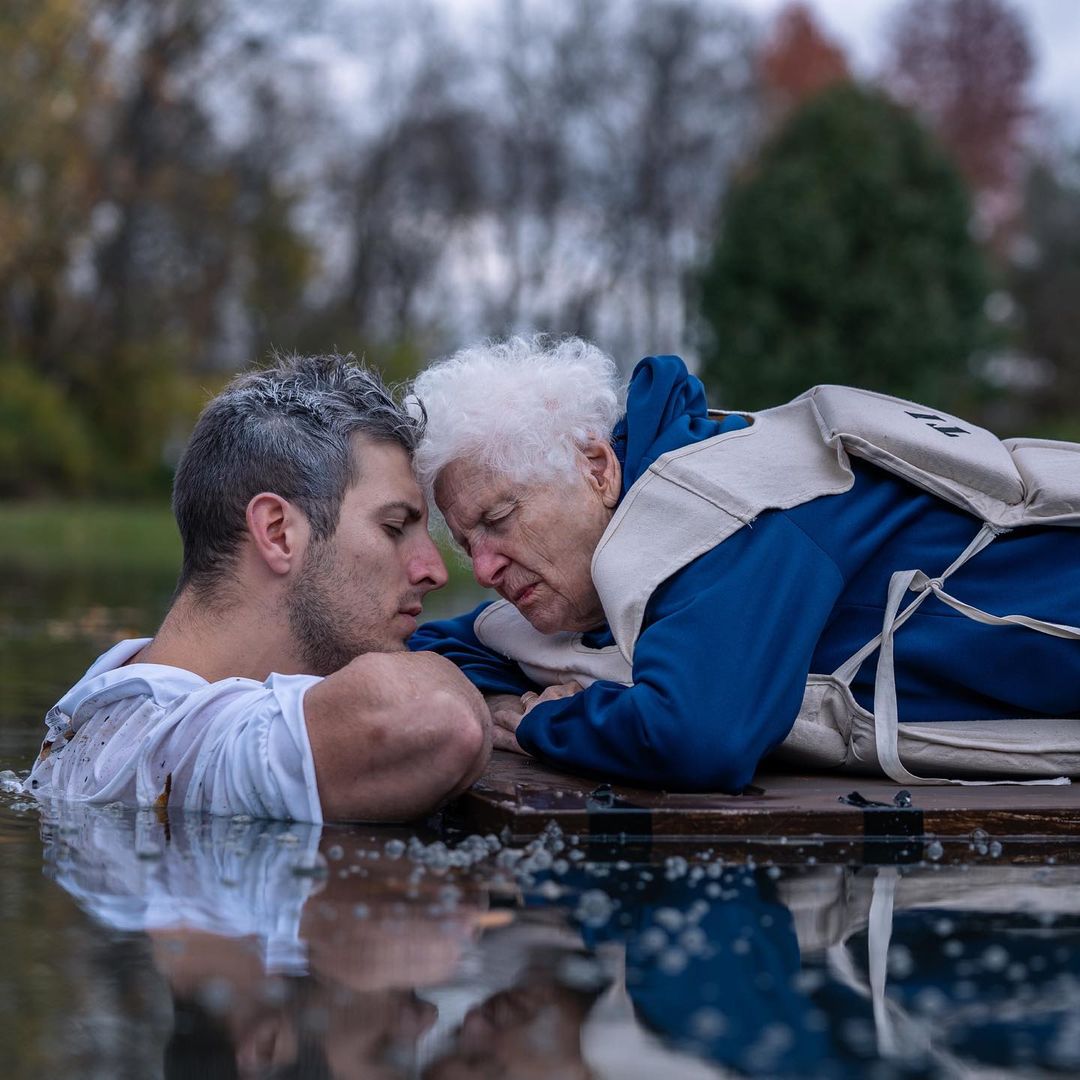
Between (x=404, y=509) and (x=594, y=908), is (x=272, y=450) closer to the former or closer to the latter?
(x=404, y=509)

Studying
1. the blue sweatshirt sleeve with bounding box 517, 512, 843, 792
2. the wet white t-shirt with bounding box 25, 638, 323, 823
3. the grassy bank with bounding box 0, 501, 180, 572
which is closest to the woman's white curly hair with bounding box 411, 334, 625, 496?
the blue sweatshirt sleeve with bounding box 517, 512, 843, 792

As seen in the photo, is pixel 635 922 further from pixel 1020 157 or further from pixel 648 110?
pixel 1020 157

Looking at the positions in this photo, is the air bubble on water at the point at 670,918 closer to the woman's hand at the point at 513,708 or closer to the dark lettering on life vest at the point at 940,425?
the woman's hand at the point at 513,708

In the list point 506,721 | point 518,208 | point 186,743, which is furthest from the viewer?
point 518,208

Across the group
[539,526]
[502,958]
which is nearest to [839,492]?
[539,526]

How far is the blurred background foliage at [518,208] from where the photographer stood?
2841 centimetres

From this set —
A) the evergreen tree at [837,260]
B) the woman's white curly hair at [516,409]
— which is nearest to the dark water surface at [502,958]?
the woman's white curly hair at [516,409]

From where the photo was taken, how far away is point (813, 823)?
4.17m

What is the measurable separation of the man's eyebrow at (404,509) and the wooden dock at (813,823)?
894 millimetres

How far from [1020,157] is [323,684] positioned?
45.6m

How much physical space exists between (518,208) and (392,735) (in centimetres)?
3830

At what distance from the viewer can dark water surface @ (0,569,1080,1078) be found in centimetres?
249

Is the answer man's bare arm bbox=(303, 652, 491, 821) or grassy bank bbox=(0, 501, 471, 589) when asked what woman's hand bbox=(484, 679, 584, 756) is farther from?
grassy bank bbox=(0, 501, 471, 589)

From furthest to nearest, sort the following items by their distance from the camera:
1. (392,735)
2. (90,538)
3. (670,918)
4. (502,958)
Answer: (90,538) → (392,735) → (670,918) → (502,958)
